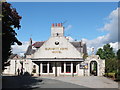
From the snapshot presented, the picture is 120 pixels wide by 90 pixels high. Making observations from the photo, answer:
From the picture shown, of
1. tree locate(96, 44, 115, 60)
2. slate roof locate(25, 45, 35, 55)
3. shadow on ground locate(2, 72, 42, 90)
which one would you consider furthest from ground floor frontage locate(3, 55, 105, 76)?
tree locate(96, 44, 115, 60)

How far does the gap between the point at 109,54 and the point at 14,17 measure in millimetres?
51156

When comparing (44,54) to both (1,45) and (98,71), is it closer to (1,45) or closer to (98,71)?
(98,71)

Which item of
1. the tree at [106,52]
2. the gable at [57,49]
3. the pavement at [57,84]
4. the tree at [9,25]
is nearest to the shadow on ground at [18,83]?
the pavement at [57,84]

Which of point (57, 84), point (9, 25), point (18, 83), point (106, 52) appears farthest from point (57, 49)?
point (106, 52)

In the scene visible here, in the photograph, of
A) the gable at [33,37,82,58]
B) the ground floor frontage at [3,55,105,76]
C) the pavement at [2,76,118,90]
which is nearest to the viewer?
the pavement at [2,76,118,90]

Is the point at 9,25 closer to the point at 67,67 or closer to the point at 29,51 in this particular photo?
the point at 67,67

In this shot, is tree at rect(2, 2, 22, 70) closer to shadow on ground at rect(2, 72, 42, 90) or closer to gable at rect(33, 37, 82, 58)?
shadow on ground at rect(2, 72, 42, 90)

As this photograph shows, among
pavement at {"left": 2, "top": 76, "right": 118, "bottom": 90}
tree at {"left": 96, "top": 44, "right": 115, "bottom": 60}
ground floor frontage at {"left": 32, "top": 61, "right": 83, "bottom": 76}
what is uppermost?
tree at {"left": 96, "top": 44, "right": 115, "bottom": 60}

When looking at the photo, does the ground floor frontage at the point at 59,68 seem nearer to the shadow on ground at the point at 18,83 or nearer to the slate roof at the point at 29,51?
the shadow on ground at the point at 18,83

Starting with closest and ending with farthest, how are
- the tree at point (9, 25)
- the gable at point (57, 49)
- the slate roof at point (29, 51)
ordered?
the tree at point (9, 25)
the gable at point (57, 49)
the slate roof at point (29, 51)

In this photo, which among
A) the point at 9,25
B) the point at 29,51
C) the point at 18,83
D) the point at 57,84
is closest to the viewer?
the point at 9,25

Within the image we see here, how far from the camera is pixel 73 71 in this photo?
131 ft

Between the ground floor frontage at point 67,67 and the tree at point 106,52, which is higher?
the tree at point 106,52

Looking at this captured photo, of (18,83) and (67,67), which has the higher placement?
(67,67)
